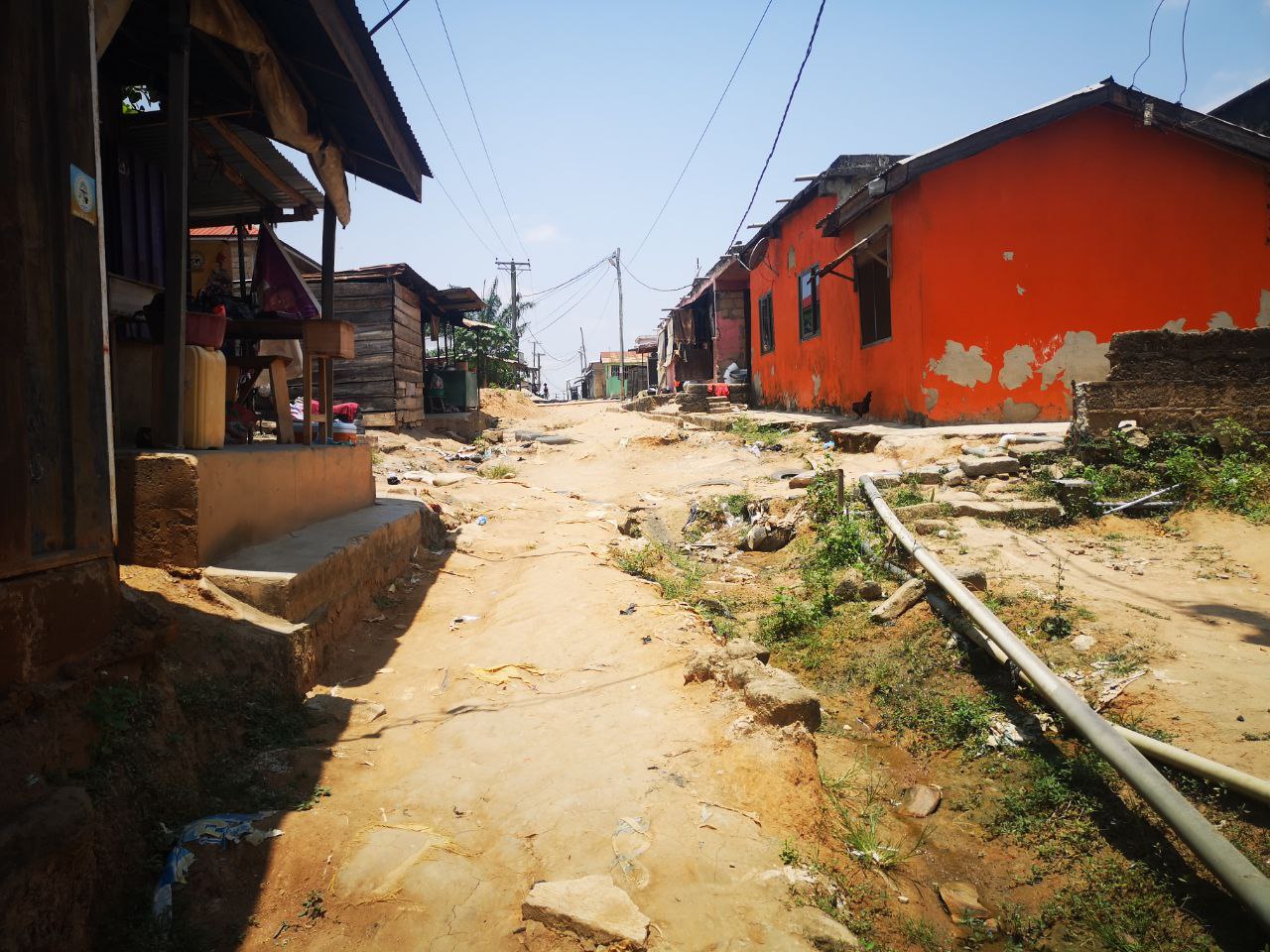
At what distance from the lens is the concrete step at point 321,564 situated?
313cm

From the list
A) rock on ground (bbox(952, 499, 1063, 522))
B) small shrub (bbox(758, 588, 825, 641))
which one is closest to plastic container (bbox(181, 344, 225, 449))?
small shrub (bbox(758, 588, 825, 641))

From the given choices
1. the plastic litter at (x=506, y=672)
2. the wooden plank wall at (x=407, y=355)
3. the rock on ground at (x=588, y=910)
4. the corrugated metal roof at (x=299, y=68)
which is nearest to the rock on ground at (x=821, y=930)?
the rock on ground at (x=588, y=910)

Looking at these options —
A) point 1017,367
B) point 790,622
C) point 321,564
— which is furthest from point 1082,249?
point 321,564

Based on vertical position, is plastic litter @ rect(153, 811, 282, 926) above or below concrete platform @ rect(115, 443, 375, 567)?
below

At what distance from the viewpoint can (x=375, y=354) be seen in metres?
12.7

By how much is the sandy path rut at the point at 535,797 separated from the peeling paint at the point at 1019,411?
6.82 meters

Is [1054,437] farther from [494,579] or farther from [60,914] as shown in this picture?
[60,914]

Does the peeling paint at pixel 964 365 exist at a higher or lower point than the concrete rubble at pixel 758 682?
higher

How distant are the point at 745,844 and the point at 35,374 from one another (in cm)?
257

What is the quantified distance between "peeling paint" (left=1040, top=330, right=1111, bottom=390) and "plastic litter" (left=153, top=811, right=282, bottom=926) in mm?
9771

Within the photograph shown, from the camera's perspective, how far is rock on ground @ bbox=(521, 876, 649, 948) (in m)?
1.94

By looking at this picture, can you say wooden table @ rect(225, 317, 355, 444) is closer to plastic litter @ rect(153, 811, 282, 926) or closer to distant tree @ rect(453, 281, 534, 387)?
plastic litter @ rect(153, 811, 282, 926)

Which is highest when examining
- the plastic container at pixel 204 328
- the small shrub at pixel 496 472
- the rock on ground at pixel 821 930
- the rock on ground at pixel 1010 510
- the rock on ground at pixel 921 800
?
the plastic container at pixel 204 328

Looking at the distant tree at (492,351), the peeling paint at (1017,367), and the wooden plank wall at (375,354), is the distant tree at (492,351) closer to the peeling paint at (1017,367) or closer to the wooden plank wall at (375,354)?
the wooden plank wall at (375,354)
